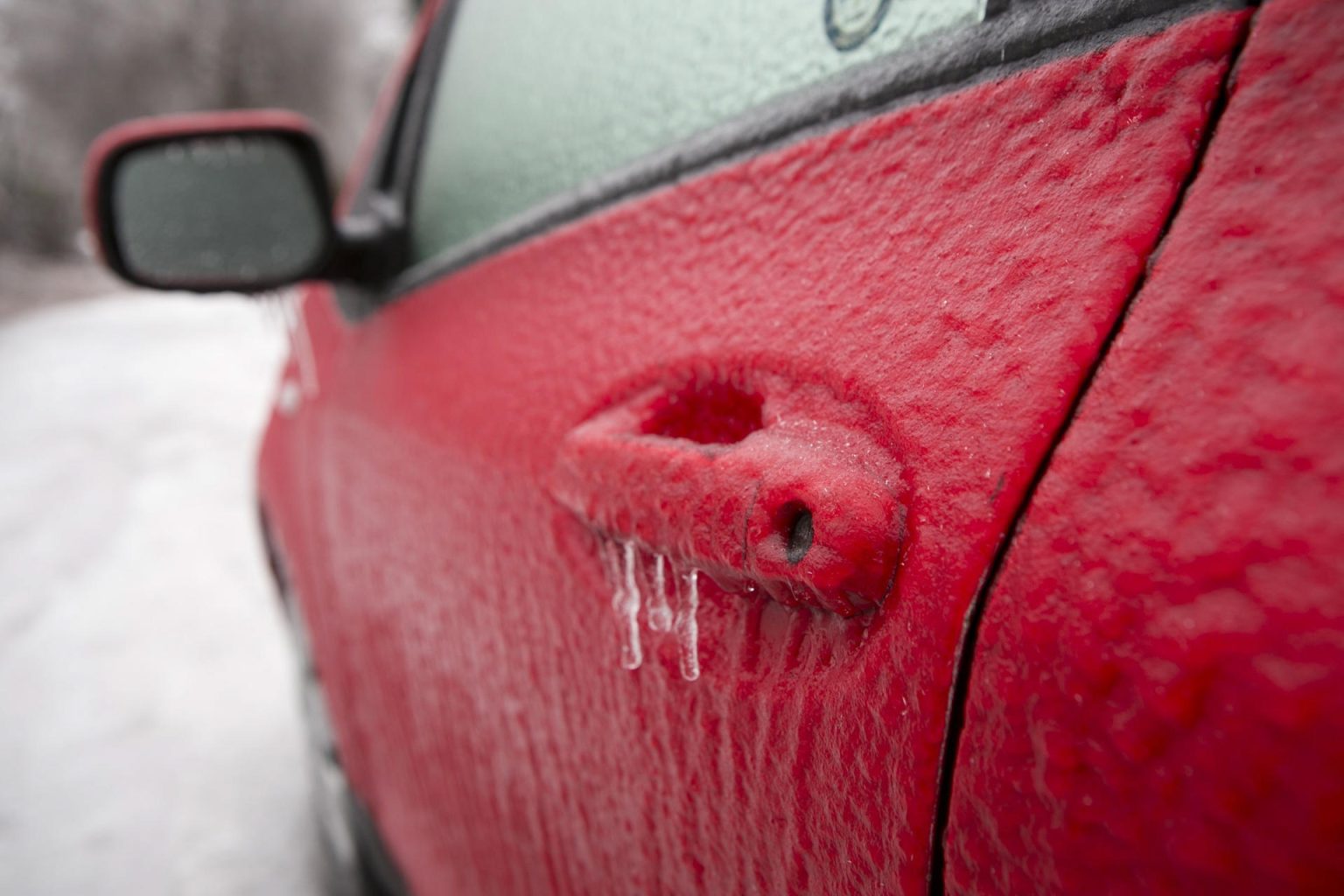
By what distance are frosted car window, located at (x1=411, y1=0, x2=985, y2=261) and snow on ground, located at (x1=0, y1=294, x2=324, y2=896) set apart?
0.93 m

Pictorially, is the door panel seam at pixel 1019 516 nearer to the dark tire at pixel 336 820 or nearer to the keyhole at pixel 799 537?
the keyhole at pixel 799 537

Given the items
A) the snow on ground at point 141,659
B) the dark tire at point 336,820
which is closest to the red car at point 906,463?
the dark tire at point 336,820

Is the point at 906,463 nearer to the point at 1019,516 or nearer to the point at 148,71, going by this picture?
the point at 1019,516

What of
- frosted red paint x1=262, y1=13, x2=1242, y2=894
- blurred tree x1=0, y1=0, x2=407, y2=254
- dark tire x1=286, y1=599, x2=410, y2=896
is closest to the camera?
frosted red paint x1=262, y1=13, x2=1242, y2=894

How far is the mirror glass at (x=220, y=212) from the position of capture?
142 cm

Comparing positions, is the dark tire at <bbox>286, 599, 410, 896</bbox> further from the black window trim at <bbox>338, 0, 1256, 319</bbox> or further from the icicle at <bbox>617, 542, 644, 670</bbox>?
the black window trim at <bbox>338, 0, 1256, 319</bbox>

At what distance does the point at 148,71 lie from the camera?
60.4 feet

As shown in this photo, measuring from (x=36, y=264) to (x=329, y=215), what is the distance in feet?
57.3

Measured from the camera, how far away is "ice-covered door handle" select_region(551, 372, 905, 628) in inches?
18.8

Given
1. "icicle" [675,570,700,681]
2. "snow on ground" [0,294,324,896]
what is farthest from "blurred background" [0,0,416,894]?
"icicle" [675,570,700,681]

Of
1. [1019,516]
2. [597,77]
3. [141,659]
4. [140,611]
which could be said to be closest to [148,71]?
[140,611]

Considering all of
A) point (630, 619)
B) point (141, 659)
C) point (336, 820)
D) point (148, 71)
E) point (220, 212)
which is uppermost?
point (148, 71)

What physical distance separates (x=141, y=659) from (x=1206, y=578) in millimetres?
4172

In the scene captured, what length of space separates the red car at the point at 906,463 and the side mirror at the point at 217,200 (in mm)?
567
